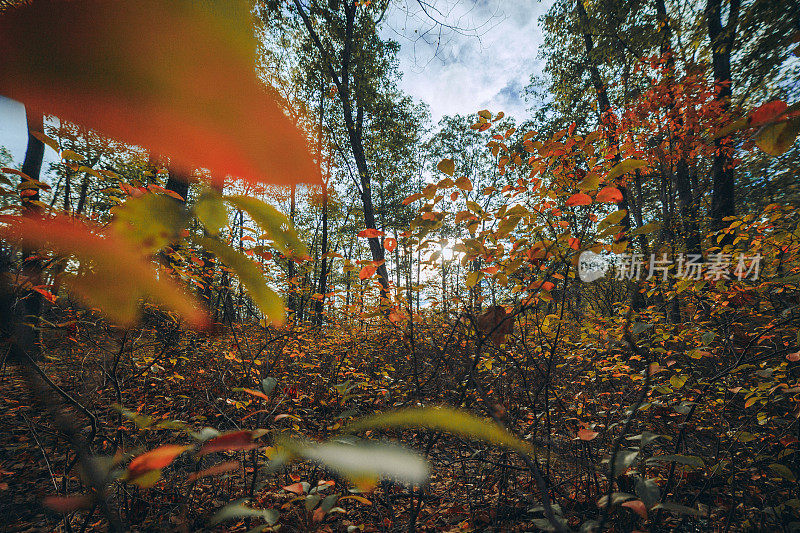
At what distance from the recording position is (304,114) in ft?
1.04

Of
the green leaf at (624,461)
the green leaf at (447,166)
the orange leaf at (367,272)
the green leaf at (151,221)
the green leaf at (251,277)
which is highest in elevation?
the green leaf at (447,166)

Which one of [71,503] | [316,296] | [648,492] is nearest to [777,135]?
[648,492]

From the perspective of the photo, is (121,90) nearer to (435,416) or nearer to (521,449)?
(435,416)

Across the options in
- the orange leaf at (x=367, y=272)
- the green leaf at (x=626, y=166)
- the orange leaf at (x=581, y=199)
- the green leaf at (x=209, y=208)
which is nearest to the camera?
the green leaf at (x=209, y=208)

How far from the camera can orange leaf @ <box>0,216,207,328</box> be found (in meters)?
0.31

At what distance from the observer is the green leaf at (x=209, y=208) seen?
30 cm

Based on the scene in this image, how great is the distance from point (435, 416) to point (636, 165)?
109 centimetres

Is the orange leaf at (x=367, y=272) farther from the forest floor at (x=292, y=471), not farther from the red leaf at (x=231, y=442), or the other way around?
the red leaf at (x=231, y=442)

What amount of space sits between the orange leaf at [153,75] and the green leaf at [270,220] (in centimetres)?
4

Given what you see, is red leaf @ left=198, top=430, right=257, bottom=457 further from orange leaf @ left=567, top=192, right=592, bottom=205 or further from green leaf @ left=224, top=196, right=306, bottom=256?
orange leaf @ left=567, top=192, right=592, bottom=205

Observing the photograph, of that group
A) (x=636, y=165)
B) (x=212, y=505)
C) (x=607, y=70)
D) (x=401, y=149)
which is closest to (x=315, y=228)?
(x=401, y=149)

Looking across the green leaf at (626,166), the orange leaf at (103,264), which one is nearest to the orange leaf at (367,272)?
the green leaf at (626,166)

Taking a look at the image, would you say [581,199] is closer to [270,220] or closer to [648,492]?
[648,492]

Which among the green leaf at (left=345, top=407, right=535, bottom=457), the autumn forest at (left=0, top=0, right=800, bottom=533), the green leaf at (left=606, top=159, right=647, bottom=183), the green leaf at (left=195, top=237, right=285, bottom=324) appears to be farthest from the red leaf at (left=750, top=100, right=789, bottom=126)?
the green leaf at (left=195, top=237, right=285, bottom=324)
